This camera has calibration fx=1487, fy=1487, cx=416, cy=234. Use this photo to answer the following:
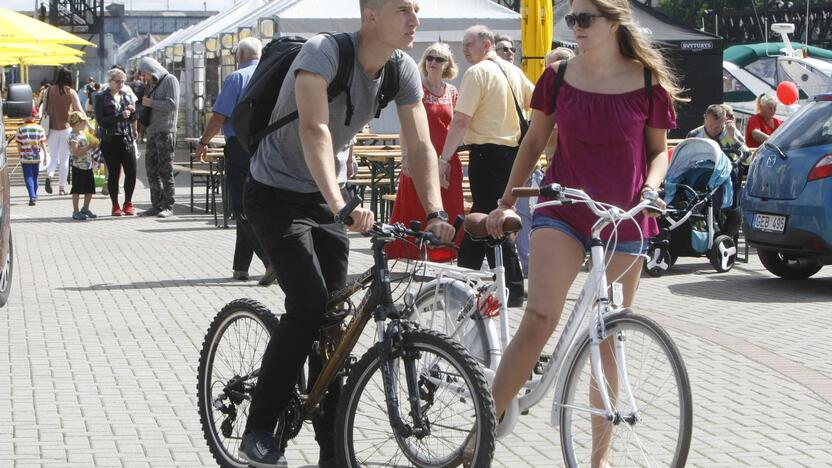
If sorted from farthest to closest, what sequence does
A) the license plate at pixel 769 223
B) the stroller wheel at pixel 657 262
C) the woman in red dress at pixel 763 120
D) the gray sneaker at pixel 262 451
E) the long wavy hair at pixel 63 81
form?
the long wavy hair at pixel 63 81 → the woman in red dress at pixel 763 120 → the stroller wheel at pixel 657 262 → the license plate at pixel 769 223 → the gray sneaker at pixel 262 451

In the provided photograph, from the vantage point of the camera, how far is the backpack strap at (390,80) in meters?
5.11

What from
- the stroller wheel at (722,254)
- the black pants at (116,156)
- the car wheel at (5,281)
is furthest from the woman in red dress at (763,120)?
the car wheel at (5,281)

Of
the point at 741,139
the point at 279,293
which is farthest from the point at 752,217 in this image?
the point at 279,293

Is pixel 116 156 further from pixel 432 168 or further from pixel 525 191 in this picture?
pixel 525 191

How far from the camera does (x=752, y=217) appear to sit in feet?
40.2

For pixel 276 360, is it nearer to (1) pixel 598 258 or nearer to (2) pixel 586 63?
(1) pixel 598 258

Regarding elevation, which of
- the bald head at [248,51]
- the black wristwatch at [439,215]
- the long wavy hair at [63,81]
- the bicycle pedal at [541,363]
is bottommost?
the bicycle pedal at [541,363]

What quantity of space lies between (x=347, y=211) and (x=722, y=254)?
28.4ft

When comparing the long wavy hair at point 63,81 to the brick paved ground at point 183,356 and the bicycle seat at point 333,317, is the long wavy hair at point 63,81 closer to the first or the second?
the brick paved ground at point 183,356

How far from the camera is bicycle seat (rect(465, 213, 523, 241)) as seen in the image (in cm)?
499

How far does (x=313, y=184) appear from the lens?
5125 millimetres

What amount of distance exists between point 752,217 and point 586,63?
7.55 m

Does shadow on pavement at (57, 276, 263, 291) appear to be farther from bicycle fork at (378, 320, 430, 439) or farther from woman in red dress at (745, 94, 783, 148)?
woman in red dress at (745, 94, 783, 148)

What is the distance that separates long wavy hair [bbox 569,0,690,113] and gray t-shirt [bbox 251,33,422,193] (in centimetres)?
69
